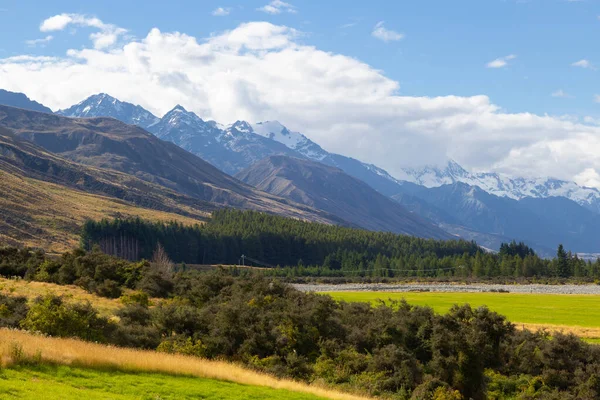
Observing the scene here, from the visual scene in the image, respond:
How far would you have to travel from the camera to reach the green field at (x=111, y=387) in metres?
19.1

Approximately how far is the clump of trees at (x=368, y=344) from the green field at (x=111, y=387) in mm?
8346

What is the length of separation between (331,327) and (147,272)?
77.0 ft

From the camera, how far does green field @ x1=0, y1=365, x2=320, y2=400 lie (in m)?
19.1

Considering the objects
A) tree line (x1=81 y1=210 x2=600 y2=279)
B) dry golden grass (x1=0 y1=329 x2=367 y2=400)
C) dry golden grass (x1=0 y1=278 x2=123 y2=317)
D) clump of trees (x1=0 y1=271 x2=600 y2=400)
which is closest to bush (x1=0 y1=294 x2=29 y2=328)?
clump of trees (x1=0 y1=271 x2=600 y2=400)

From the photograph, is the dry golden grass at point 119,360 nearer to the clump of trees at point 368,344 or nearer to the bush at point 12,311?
the clump of trees at point 368,344

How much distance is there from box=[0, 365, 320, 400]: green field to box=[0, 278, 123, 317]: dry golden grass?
1834cm

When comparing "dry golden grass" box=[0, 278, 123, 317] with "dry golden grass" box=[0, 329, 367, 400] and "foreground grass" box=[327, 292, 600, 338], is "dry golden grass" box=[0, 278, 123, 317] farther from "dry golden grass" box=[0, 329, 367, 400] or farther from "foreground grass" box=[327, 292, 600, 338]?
"foreground grass" box=[327, 292, 600, 338]

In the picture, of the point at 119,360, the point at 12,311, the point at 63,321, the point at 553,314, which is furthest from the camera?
the point at 553,314

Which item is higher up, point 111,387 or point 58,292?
point 58,292

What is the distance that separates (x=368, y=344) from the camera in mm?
39656

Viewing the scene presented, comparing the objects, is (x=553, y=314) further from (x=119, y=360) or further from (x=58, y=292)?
(x=119, y=360)

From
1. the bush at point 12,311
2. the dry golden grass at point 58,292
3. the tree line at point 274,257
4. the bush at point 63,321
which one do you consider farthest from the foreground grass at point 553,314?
the tree line at point 274,257

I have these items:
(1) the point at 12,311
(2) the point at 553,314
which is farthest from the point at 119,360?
(2) the point at 553,314

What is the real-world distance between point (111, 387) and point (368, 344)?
21.3m
